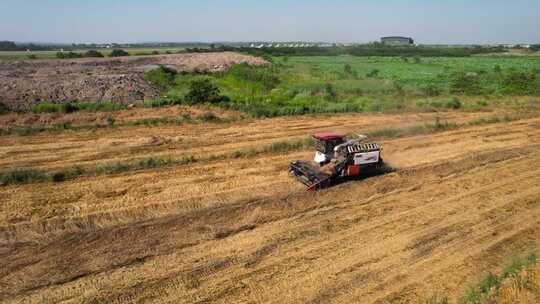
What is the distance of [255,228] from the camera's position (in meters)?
12.2

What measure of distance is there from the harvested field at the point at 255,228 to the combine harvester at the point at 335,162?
0.46 meters

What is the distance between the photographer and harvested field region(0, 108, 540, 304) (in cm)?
945

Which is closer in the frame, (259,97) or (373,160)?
(373,160)

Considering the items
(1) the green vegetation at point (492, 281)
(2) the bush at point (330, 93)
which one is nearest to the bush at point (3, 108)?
(2) the bush at point (330, 93)

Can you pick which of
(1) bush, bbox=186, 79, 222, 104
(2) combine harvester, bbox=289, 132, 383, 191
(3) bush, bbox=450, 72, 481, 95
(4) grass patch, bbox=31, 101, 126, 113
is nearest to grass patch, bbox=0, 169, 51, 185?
(2) combine harvester, bbox=289, 132, 383, 191

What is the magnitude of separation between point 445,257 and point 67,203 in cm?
1145

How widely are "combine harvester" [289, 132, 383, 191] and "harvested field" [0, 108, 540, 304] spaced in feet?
1.50

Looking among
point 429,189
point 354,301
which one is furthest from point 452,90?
point 354,301

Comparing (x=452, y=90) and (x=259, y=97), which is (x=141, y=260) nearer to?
(x=259, y=97)

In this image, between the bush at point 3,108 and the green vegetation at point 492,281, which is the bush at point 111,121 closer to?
the bush at point 3,108

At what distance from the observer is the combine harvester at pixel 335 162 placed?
15.1m

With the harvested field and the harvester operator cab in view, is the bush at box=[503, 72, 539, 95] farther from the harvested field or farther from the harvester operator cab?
the harvester operator cab

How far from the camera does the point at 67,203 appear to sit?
45.7 feet

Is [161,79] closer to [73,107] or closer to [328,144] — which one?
[73,107]
